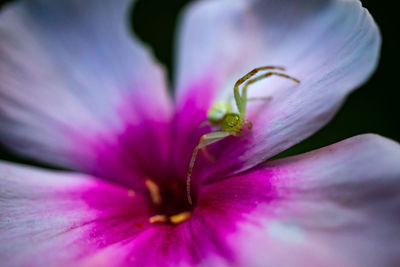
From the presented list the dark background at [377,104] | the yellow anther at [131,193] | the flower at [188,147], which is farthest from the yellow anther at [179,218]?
the dark background at [377,104]

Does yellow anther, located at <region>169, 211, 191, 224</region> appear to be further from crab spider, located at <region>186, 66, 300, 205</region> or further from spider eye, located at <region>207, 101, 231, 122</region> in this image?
spider eye, located at <region>207, 101, 231, 122</region>

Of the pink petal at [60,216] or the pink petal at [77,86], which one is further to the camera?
the pink petal at [77,86]

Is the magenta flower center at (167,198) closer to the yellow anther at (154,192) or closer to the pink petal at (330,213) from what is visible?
the yellow anther at (154,192)

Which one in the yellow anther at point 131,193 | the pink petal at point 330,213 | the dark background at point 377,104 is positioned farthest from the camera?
the dark background at point 377,104

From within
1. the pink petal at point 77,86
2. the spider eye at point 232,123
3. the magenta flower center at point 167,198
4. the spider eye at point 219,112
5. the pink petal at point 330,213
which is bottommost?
the pink petal at point 330,213

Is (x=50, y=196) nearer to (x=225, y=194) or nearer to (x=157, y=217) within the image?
(x=157, y=217)

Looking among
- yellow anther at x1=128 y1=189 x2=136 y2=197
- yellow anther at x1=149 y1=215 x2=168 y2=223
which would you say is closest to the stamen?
yellow anther at x1=149 y1=215 x2=168 y2=223

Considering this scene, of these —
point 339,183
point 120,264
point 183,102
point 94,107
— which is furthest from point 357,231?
point 94,107
